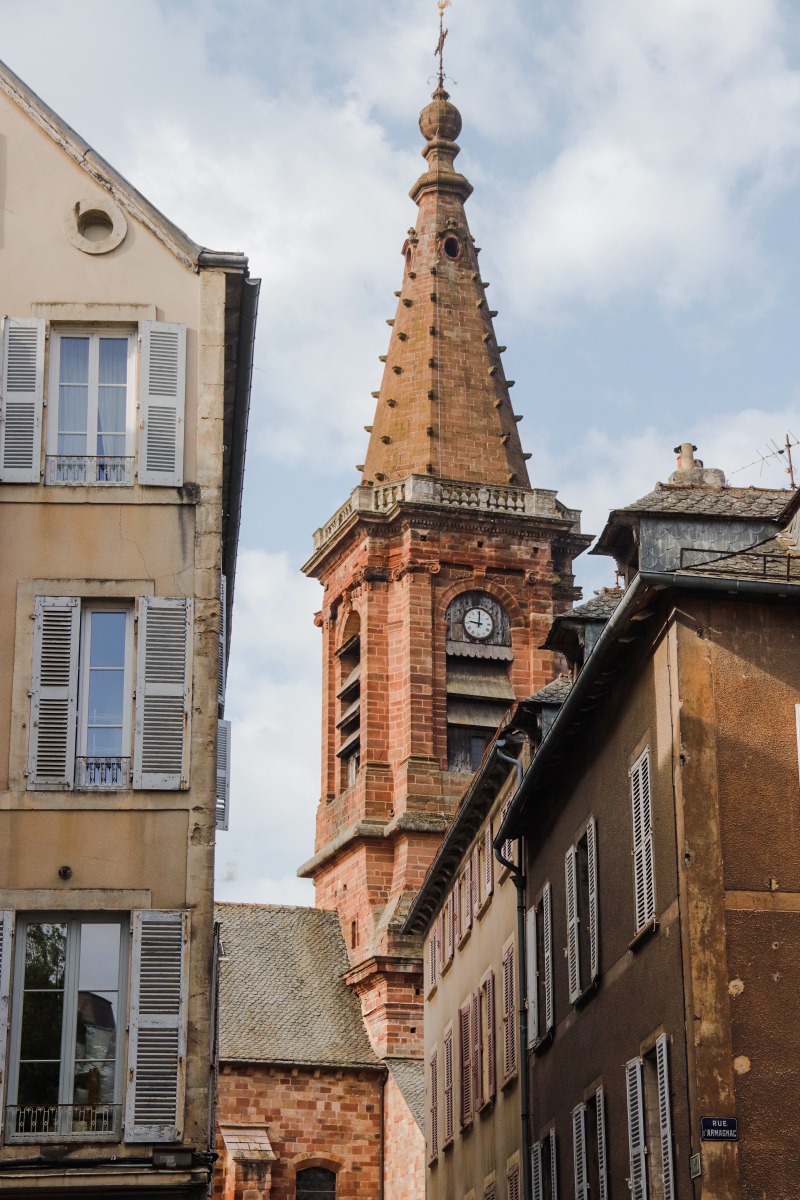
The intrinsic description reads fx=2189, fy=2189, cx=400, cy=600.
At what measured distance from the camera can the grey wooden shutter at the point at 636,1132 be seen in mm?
19234

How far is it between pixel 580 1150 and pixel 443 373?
45068mm

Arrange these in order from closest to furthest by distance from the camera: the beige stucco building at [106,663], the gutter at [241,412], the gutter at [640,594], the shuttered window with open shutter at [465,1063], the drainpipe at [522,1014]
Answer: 1. the beige stucco building at [106,663]
2. the gutter at [640,594]
3. the gutter at [241,412]
4. the drainpipe at [522,1014]
5. the shuttered window with open shutter at [465,1063]

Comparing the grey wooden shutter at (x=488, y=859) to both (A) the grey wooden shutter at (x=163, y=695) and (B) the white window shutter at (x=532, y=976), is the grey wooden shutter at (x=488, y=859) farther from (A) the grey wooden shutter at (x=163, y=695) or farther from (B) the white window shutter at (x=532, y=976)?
(A) the grey wooden shutter at (x=163, y=695)

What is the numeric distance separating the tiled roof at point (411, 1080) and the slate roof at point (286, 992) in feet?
3.02

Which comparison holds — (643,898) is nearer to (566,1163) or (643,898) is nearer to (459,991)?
(566,1163)

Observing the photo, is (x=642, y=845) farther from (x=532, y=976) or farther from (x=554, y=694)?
(x=554, y=694)

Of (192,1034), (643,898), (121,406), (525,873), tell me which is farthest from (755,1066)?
(525,873)

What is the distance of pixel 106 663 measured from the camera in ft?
63.8

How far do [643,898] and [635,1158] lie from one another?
2304 millimetres

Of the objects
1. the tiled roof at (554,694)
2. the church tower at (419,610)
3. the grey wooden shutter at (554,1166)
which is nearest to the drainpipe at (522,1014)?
the tiled roof at (554,694)

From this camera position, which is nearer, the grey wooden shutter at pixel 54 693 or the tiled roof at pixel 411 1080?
the grey wooden shutter at pixel 54 693

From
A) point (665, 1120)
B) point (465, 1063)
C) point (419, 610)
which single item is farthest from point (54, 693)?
point (419, 610)

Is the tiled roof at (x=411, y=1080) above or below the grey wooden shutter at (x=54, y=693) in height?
above

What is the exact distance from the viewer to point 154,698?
19219 millimetres
